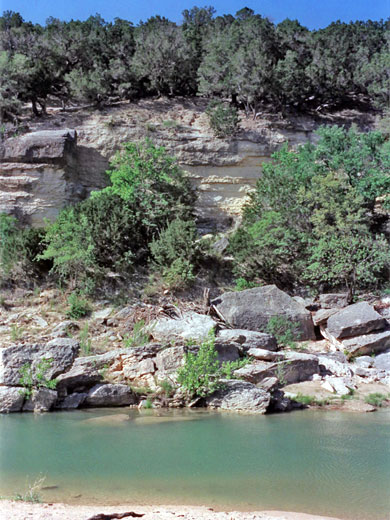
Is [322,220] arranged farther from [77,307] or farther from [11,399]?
[11,399]

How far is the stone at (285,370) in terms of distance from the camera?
12.4 metres

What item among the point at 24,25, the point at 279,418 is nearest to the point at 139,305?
the point at 279,418

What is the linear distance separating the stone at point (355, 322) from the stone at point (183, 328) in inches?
160

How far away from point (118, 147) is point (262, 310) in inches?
543

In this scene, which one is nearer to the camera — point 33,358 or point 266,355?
point 33,358

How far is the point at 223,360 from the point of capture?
42.7 ft

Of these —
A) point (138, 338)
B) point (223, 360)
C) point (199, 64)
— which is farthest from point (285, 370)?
point (199, 64)

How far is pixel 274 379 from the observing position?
12062 mm

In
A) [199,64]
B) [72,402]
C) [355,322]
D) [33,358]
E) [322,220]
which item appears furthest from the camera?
[199,64]

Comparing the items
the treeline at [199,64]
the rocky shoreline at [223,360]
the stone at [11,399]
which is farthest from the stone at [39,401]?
the treeline at [199,64]

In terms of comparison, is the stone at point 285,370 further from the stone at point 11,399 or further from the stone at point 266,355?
the stone at point 11,399

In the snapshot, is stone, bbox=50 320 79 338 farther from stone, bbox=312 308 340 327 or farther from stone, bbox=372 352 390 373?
stone, bbox=372 352 390 373

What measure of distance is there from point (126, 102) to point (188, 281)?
15.9 m

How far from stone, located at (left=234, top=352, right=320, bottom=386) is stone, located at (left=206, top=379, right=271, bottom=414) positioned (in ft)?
2.56
